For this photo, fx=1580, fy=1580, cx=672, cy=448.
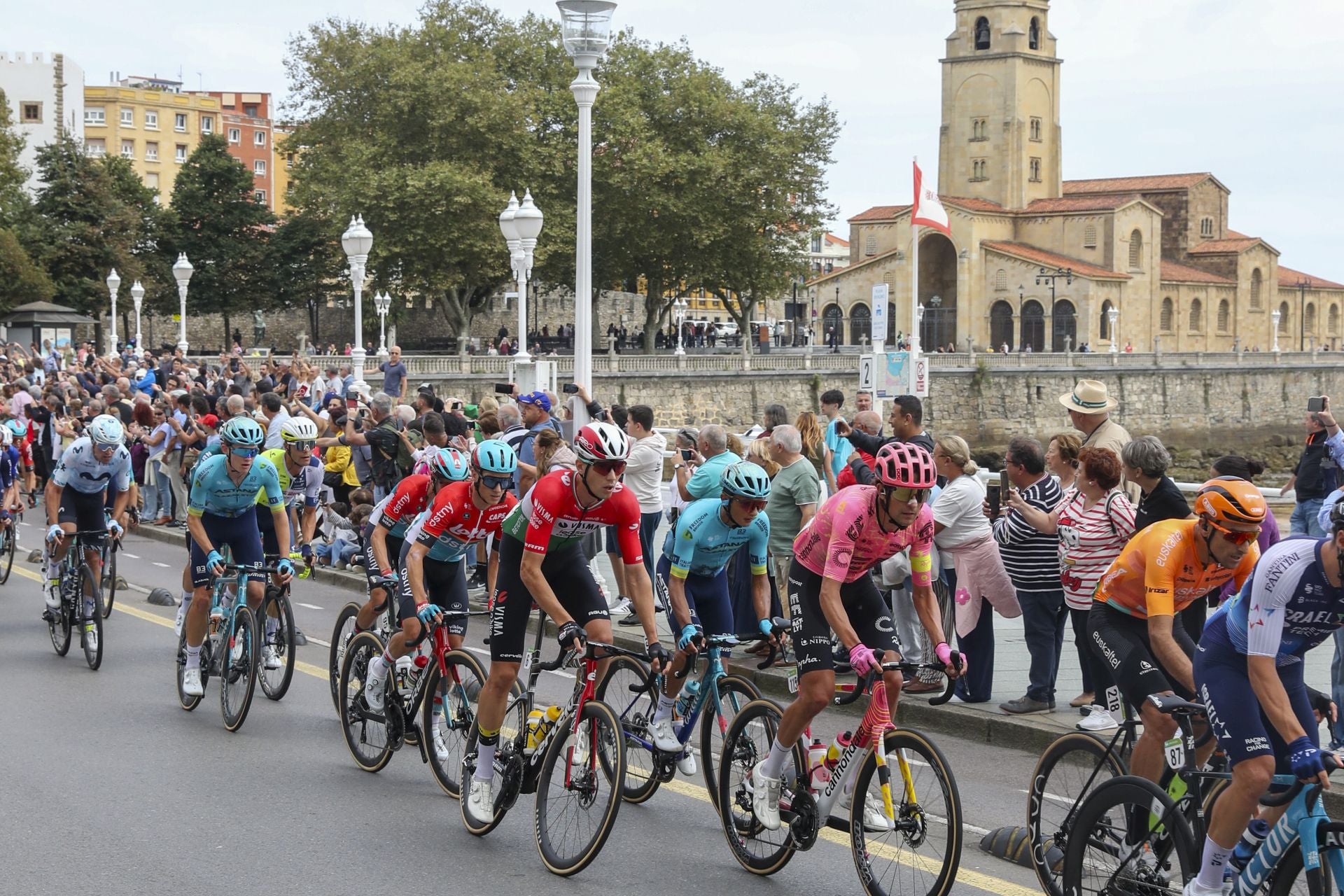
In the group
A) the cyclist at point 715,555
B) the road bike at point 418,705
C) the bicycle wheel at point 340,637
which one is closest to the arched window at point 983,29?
the bicycle wheel at point 340,637

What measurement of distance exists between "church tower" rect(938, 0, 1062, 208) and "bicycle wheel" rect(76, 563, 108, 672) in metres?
99.5

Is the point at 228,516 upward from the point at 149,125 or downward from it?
downward

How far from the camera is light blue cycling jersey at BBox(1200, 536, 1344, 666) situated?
5070 mm

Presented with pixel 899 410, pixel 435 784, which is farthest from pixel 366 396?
pixel 435 784

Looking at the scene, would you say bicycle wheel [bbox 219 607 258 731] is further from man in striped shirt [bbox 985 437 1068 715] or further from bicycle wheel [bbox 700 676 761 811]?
man in striped shirt [bbox 985 437 1068 715]

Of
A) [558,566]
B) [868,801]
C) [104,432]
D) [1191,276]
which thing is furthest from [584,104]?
[1191,276]

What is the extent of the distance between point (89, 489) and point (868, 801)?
8.00m

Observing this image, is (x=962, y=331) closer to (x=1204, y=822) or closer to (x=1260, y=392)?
(x=1260, y=392)

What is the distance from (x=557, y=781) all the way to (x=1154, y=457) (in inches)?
144

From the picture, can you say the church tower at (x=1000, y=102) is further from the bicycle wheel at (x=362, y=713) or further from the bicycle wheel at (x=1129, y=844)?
the bicycle wheel at (x=1129, y=844)

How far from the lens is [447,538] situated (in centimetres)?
841

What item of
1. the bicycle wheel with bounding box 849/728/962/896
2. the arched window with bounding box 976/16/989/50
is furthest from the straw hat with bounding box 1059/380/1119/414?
the arched window with bounding box 976/16/989/50

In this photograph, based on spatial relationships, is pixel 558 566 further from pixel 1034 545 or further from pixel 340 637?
pixel 1034 545

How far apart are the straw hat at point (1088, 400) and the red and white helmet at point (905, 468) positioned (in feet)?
13.5
